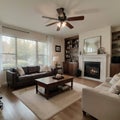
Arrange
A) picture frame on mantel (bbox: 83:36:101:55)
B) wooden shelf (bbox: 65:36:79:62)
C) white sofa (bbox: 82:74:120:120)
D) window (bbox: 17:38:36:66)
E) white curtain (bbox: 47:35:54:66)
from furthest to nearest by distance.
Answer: wooden shelf (bbox: 65:36:79:62) → white curtain (bbox: 47:35:54:66) → picture frame on mantel (bbox: 83:36:101:55) → window (bbox: 17:38:36:66) → white sofa (bbox: 82:74:120:120)

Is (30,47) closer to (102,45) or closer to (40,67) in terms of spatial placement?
(40,67)

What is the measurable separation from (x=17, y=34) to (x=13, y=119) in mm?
3940

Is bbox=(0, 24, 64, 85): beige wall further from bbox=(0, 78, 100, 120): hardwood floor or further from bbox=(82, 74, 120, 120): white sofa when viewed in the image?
bbox=(82, 74, 120, 120): white sofa

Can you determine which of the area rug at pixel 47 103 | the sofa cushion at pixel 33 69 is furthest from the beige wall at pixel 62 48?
the area rug at pixel 47 103

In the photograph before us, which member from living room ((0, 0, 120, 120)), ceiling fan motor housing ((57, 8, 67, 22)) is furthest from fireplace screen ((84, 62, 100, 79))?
ceiling fan motor housing ((57, 8, 67, 22))

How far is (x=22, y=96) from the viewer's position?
3080 mm

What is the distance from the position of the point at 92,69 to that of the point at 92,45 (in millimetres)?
1375

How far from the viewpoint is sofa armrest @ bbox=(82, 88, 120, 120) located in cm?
161

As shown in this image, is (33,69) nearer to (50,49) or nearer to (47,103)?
(50,49)

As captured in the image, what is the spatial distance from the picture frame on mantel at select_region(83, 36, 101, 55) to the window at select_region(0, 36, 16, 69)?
398cm

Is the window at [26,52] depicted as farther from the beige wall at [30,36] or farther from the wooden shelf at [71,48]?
the wooden shelf at [71,48]

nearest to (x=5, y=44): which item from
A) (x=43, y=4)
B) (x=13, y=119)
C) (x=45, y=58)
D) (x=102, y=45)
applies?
(x=45, y=58)

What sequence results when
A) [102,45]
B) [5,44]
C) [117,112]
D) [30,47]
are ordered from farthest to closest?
[30,47] → [102,45] → [5,44] → [117,112]

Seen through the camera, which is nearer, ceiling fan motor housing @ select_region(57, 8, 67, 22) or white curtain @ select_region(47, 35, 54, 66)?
ceiling fan motor housing @ select_region(57, 8, 67, 22)
